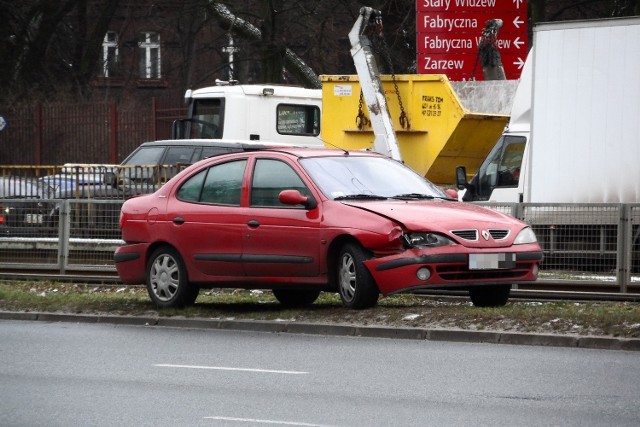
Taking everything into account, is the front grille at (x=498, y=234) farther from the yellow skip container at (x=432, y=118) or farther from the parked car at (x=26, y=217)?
the yellow skip container at (x=432, y=118)

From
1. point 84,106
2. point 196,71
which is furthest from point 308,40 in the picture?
point 196,71

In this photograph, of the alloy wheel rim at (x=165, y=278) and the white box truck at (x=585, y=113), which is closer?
the alloy wheel rim at (x=165, y=278)

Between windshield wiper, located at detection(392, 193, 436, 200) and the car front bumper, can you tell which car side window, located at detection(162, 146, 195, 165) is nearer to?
windshield wiper, located at detection(392, 193, 436, 200)

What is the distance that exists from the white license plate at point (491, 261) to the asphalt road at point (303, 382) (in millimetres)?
1155

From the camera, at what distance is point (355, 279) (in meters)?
14.2

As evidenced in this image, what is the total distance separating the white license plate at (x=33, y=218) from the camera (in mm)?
21406

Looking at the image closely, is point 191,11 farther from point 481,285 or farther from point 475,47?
point 481,285

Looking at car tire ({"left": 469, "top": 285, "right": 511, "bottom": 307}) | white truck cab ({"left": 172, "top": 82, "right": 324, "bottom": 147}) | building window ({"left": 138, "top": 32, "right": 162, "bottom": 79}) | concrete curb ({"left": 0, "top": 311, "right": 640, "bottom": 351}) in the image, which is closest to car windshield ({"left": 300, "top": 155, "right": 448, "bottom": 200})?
car tire ({"left": 469, "top": 285, "right": 511, "bottom": 307})

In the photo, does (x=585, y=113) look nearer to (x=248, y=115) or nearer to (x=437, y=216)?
(x=437, y=216)

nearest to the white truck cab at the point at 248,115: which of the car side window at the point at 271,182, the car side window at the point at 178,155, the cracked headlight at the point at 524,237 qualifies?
the car side window at the point at 178,155

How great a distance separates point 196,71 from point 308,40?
463 inches

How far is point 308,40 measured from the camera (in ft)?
137

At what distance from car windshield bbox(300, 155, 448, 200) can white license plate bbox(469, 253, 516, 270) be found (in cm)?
126

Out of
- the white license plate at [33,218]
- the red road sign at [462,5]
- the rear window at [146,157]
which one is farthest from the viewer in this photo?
the red road sign at [462,5]
